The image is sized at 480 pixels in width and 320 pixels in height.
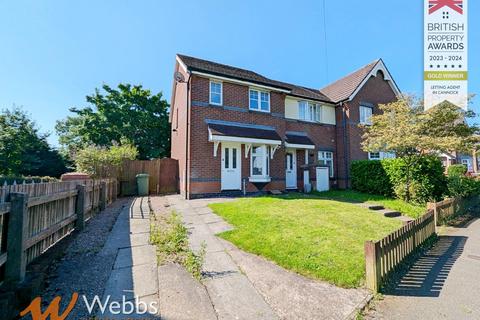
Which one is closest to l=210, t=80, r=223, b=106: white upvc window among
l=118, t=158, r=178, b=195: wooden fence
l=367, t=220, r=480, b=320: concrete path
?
l=118, t=158, r=178, b=195: wooden fence

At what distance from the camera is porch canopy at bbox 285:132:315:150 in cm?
1502

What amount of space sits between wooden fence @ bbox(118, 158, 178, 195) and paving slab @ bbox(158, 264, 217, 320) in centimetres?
1170

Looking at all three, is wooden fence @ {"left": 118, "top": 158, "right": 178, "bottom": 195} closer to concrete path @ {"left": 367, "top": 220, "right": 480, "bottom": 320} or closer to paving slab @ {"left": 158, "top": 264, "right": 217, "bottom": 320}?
paving slab @ {"left": 158, "top": 264, "right": 217, "bottom": 320}

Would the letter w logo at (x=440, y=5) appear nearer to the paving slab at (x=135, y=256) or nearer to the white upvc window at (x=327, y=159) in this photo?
the white upvc window at (x=327, y=159)

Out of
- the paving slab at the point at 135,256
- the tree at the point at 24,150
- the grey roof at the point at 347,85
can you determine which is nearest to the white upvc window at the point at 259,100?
the grey roof at the point at 347,85

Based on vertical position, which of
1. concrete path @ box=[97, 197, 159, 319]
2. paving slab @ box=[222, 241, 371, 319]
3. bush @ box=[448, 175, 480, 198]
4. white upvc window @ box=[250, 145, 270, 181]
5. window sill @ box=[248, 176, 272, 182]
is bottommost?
paving slab @ box=[222, 241, 371, 319]

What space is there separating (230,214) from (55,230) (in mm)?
4606

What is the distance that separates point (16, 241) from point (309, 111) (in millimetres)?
17298

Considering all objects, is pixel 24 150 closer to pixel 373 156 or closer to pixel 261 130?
pixel 261 130

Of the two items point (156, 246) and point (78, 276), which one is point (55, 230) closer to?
point (78, 276)

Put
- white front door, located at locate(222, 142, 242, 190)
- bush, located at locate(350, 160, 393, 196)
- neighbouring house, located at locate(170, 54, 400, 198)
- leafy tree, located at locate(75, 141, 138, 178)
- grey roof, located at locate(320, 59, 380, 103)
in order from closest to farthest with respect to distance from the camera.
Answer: neighbouring house, located at locate(170, 54, 400, 198) → white front door, located at locate(222, 142, 242, 190) → leafy tree, located at locate(75, 141, 138, 178) → bush, located at locate(350, 160, 393, 196) → grey roof, located at locate(320, 59, 380, 103)

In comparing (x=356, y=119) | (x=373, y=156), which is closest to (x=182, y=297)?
(x=356, y=119)

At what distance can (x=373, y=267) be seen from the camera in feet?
12.3

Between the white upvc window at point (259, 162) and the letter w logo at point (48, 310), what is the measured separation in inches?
426
